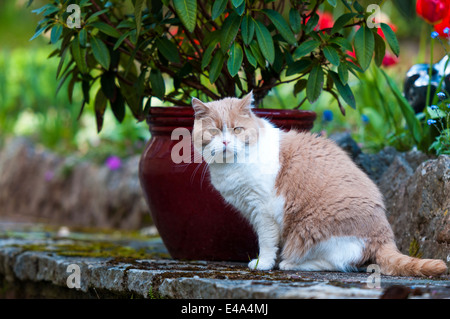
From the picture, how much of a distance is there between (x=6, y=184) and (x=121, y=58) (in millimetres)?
3326

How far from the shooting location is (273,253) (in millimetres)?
2258

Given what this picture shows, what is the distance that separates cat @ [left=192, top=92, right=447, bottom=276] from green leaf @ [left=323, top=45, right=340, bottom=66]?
1.11 feet

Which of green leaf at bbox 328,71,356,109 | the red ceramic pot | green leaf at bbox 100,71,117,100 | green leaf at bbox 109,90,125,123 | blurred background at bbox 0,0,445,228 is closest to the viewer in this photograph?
green leaf at bbox 328,71,356,109

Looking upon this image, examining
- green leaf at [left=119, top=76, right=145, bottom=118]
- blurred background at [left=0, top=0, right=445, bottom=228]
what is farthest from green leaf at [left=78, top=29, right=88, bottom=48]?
blurred background at [left=0, top=0, right=445, bottom=228]

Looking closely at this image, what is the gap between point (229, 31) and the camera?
222 cm

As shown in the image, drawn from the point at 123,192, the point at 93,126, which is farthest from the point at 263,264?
the point at 93,126

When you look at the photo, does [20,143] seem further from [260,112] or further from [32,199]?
[260,112]

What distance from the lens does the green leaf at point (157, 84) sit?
2.55 m

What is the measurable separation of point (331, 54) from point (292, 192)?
1.86ft

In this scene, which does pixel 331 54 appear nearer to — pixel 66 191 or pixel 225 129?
pixel 225 129

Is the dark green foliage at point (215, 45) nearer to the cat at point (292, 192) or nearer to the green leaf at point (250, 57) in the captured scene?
the green leaf at point (250, 57)

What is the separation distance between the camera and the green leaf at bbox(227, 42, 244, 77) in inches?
87.3

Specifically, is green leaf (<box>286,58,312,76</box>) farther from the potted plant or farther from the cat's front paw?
the cat's front paw

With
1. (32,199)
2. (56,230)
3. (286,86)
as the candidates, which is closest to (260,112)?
(56,230)
